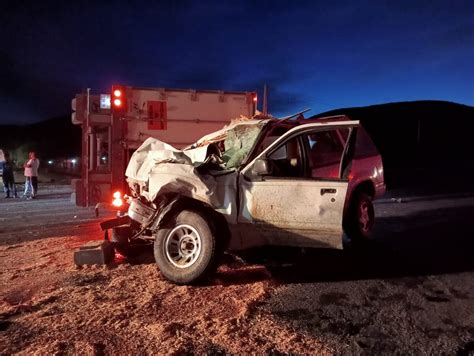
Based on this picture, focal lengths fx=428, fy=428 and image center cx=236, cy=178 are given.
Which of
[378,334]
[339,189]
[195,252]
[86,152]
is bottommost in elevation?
[378,334]

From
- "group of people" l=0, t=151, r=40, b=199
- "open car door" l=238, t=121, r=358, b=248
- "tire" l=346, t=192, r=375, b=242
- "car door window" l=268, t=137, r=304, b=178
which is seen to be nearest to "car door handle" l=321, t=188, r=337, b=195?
"open car door" l=238, t=121, r=358, b=248

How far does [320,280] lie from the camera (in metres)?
5.14

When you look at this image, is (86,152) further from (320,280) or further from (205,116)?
(320,280)

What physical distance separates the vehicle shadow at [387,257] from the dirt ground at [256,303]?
17mm

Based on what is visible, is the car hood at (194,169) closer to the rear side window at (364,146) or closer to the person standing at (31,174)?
the rear side window at (364,146)

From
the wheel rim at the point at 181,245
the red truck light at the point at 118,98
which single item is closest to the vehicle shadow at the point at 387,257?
the wheel rim at the point at 181,245

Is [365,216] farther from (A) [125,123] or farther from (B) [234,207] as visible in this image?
(A) [125,123]

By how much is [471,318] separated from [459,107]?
8821 centimetres

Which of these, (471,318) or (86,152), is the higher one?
(86,152)

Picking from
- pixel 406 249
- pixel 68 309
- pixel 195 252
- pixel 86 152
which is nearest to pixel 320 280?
pixel 195 252

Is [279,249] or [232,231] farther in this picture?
[279,249]

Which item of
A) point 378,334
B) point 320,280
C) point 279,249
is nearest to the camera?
point 378,334

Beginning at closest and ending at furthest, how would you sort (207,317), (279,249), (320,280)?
1. (207,317)
2. (320,280)
3. (279,249)

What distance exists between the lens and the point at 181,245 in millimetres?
4961
